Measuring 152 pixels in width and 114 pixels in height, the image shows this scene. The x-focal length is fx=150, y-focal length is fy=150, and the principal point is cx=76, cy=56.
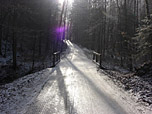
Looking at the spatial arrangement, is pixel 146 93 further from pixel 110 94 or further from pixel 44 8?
pixel 44 8

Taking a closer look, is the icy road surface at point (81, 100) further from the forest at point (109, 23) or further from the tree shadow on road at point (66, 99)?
the forest at point (109, 23)

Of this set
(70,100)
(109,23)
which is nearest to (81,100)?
(70,100)

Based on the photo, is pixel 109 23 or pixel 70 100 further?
pixel 109 23

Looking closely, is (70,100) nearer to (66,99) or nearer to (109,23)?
(66,99)

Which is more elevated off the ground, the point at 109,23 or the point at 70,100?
the point at 109,23

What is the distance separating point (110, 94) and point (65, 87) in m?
2.03

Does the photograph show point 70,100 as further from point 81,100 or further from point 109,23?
point 109,23

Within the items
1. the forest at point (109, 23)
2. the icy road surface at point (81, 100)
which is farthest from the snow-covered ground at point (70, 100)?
the forest at point (109, 23)

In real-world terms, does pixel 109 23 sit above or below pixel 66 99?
above

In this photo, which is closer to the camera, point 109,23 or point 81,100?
point 81,100

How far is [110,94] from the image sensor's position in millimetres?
6125

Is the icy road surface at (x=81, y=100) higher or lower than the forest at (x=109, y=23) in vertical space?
lower

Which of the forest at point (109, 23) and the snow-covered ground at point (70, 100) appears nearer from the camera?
the snow-covered ground at point (70, 100)

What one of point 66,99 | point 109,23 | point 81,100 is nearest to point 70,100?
point 66,99
